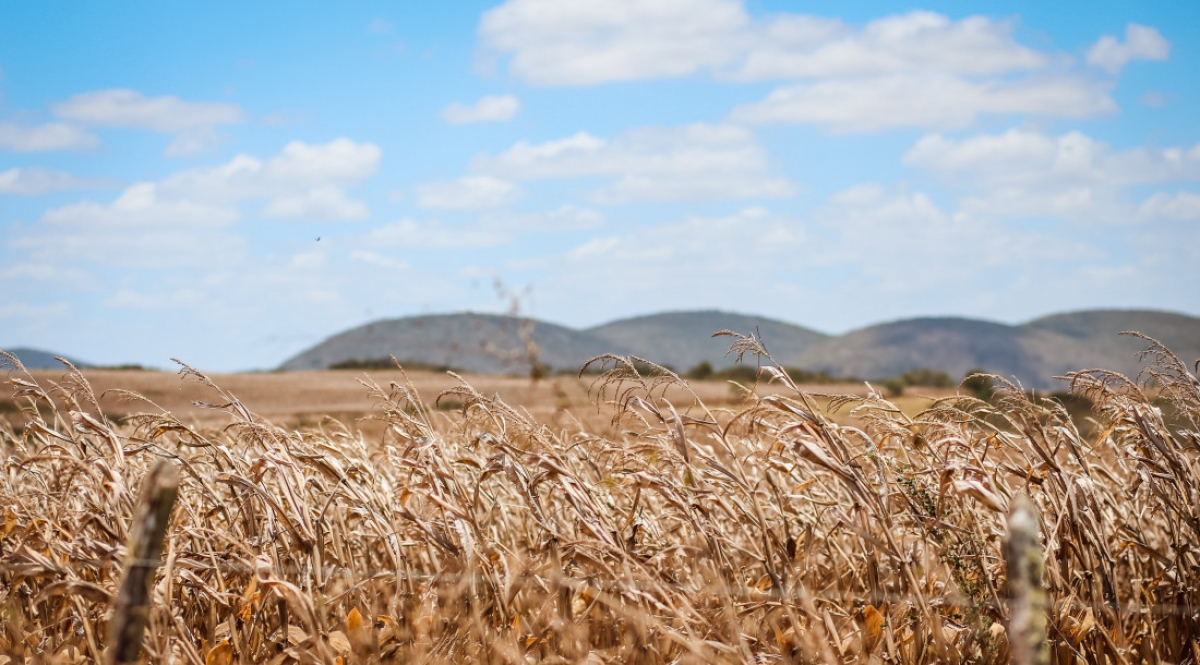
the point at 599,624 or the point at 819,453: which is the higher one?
the point at 819,453

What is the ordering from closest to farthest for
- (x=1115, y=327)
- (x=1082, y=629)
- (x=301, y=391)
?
(x=1082, y=629)
(x=301, y=391)
(x=1115, y=327)

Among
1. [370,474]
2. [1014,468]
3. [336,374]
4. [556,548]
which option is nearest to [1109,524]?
[1014,468]

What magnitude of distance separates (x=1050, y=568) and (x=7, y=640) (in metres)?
3.54

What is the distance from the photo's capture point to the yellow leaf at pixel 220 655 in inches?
108

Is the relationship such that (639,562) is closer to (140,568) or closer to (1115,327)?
(140,568)

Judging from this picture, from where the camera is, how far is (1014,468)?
3252mm

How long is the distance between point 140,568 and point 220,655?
116cm

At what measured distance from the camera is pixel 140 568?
1.77 meters

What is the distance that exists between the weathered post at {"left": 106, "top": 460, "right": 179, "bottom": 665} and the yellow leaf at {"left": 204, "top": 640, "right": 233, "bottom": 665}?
1.01 metres

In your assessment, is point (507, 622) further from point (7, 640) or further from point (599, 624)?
point (7, 640)

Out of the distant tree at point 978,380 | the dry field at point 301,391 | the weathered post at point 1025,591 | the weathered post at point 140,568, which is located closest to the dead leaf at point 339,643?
the weathered post at point 140,568

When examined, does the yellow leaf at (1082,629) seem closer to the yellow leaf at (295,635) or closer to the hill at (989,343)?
A: the yellow leaf at (295,635)

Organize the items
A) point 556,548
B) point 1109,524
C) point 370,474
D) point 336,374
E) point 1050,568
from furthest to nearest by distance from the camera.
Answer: point 336,374
point 370,474
point 1109,524
point 1050,568
point 556,548

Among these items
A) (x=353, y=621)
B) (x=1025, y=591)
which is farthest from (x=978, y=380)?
(x=1025, y=591)
